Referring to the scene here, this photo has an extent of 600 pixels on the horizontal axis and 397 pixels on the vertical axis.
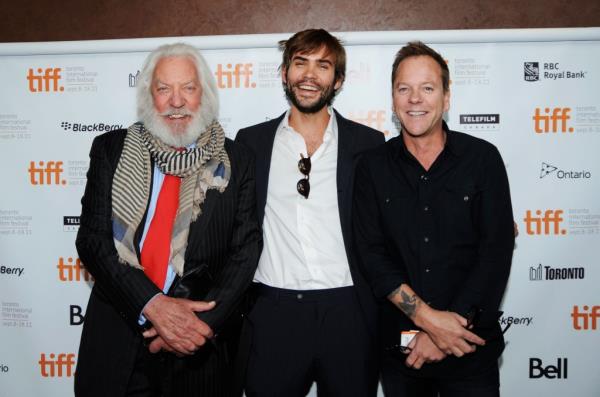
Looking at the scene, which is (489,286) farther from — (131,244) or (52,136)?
(52,136)

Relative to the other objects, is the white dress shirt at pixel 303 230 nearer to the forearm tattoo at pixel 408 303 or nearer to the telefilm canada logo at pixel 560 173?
the forearm tattoo at pixel 408 303

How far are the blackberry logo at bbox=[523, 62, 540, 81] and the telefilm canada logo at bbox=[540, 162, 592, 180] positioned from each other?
514 mm

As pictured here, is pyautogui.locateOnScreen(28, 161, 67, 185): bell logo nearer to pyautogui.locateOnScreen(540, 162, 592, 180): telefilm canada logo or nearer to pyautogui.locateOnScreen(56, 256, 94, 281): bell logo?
pyautogui.locateOnScreen(56, 256, 94, 281): bell logo

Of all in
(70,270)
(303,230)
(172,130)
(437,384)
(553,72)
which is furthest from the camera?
(70,270)

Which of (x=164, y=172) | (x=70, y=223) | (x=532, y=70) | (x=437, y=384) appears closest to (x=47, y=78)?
(x=70, y=223)

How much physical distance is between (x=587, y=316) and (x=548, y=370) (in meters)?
0.40

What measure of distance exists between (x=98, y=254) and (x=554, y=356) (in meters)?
2.66

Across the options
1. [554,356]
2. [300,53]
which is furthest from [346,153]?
[554,356]

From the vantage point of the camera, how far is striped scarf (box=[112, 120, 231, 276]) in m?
1.88

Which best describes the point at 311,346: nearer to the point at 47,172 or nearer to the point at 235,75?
the point at 235,75

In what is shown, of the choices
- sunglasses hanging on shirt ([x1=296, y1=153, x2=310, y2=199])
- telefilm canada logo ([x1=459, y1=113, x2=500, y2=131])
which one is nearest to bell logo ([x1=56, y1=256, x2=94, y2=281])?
sunglasses hanging on shirt ([x1=296, y1=153, x2=310, y2=199])

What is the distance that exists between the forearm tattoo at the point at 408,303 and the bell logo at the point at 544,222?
1.37 metres

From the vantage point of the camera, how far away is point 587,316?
2.83 metres

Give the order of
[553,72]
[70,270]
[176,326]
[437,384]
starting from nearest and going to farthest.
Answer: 1. [176,326]
2. [437,384]
3. [553,72]
4. [70,270]
